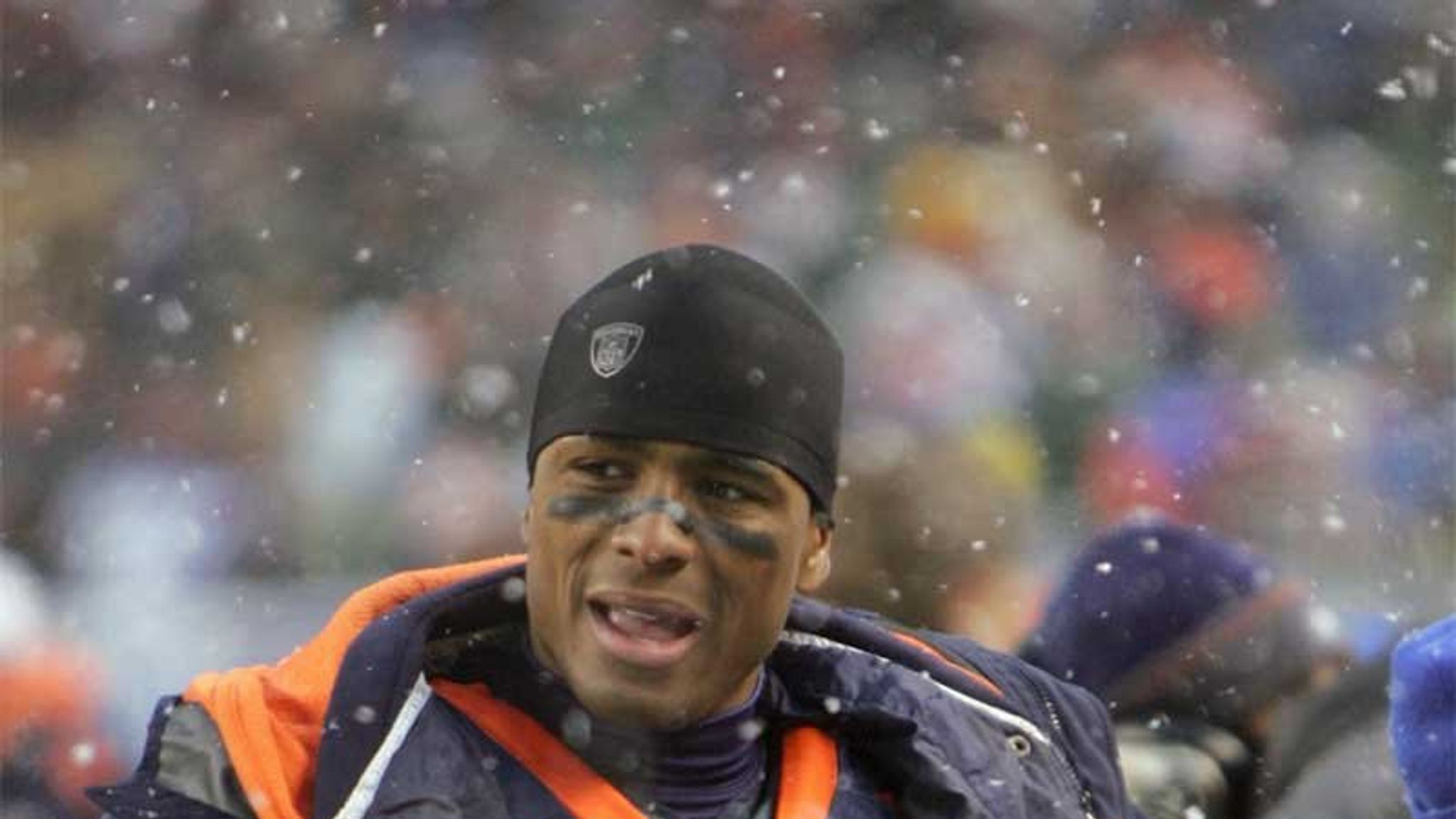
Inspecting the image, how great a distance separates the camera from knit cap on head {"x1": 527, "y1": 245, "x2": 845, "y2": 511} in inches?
83.9

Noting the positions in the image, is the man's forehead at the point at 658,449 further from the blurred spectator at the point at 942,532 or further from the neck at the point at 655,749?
the blurred spectator at the point at 942,532

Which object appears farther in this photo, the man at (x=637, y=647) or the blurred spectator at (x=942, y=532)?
the blurred spectator at (x=942, y=532)

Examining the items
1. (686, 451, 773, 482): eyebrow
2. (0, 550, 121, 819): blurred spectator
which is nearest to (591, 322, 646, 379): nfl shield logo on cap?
(686, 451, 773, 482): eyebrow

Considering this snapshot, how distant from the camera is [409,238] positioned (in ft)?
19.5

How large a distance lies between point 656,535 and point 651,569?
0.11 feet

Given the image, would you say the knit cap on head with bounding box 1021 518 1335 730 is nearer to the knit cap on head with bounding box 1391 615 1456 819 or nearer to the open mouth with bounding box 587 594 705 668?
the knit cap on head with bounding box 1391 615 1456 819

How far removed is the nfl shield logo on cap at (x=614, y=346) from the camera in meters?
2.14

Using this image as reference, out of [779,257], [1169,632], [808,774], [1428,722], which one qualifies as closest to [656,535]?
[808,774]

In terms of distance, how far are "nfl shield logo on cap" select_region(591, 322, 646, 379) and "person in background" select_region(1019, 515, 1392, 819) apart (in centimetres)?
150

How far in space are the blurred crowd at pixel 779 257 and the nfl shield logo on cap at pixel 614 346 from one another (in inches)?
110

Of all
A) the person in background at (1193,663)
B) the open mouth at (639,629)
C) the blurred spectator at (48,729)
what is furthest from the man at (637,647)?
the blurred spectator at (48,729)

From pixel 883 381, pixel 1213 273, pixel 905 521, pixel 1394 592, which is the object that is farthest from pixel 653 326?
pixel 1213 273

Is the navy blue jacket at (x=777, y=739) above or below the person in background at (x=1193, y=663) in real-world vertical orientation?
above

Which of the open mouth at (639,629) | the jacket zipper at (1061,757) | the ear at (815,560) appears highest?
the open mouth at (639,629)
